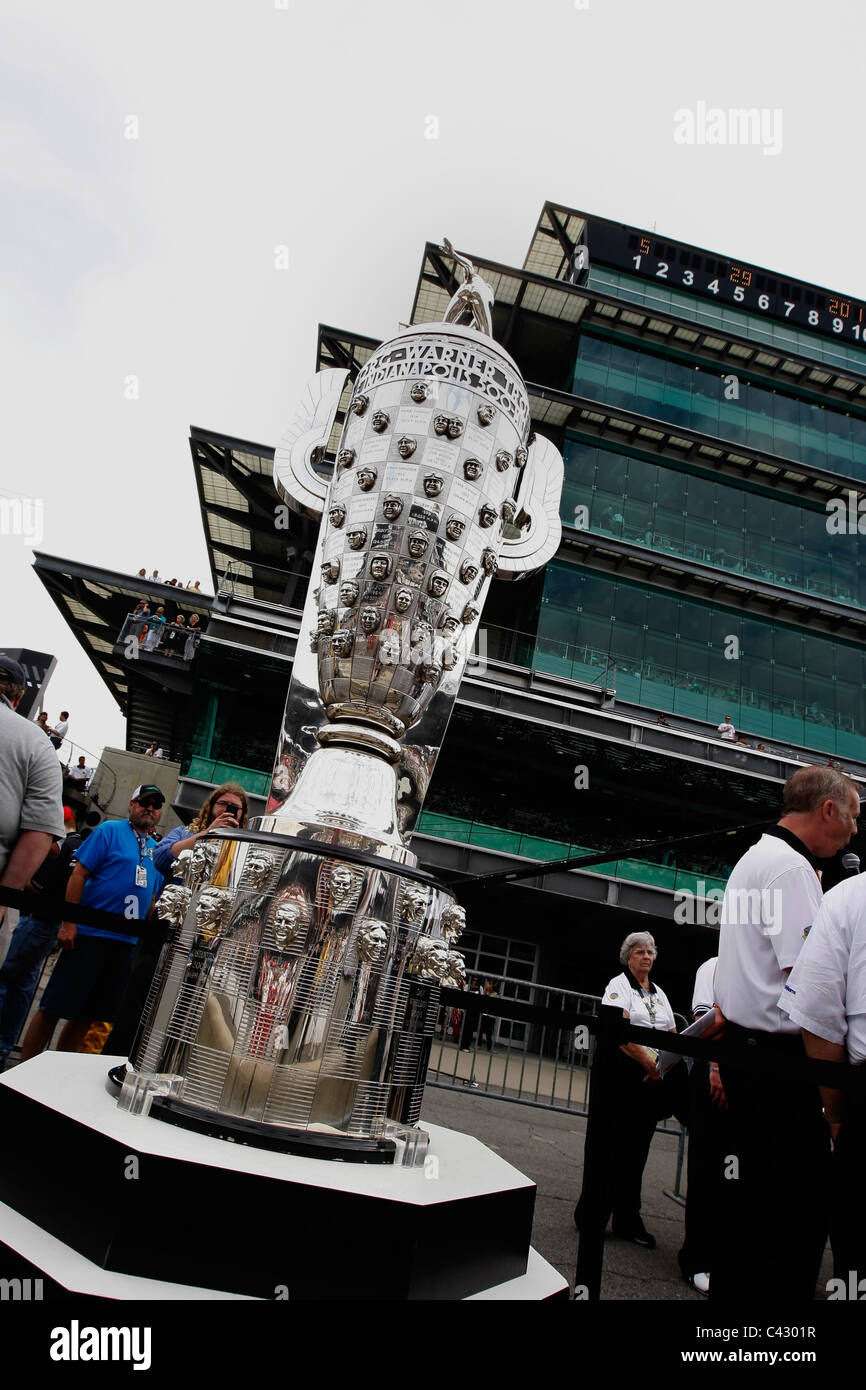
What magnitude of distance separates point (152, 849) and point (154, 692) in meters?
19.6

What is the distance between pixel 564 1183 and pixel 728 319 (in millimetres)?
31430

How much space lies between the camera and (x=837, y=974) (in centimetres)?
190

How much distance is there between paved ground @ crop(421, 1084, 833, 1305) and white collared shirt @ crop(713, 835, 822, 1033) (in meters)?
0.86

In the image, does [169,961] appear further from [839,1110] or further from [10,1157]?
[839,1110]

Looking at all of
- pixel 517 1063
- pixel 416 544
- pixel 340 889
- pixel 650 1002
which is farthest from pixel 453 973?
pixel 517 1063

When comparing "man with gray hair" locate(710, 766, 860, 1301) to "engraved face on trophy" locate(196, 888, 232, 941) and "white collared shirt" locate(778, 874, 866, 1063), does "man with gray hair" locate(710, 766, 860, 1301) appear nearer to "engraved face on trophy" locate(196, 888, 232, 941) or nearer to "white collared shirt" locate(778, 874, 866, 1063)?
"white collared shirt" locate(778, 874, 866, 1063)

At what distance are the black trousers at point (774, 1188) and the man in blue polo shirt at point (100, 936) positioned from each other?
2.68 m

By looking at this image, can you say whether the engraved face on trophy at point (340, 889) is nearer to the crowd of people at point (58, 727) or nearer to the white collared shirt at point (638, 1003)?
the white collared shirt at point (638, 1003)

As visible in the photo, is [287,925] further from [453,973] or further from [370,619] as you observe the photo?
[370,619]

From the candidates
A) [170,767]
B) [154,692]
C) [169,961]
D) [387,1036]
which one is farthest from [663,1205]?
[154,692]

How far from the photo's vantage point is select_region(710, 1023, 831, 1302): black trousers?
1.81 meters

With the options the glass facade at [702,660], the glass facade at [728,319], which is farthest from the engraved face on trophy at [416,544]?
the glass facade at [728,319]

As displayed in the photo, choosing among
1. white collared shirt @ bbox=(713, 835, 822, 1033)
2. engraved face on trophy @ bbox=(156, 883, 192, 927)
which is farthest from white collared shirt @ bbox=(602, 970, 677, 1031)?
engraved face on trophy @ bbox=(156, 883, 192, 927)

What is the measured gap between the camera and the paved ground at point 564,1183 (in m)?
2.91
